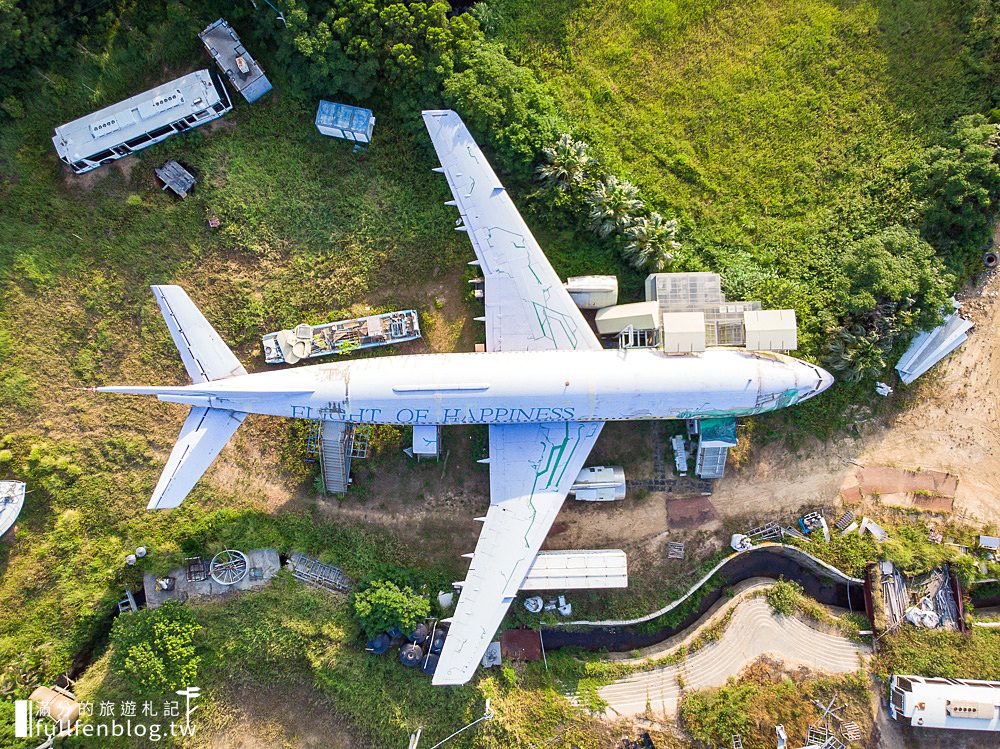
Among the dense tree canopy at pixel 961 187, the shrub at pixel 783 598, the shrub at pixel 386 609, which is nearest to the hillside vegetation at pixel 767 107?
the dense tree canopy at pixel 961 187

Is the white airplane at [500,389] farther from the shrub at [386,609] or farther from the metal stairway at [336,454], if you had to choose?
the metal stairway at [336,454]

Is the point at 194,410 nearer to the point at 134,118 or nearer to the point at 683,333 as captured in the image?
the point at 134,118

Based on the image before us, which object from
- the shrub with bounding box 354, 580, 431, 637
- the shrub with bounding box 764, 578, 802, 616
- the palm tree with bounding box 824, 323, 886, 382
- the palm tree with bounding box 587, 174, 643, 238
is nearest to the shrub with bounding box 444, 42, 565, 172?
the palm tree with bounding box 587, 174, 643, 238

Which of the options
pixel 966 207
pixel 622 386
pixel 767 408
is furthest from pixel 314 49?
pixel 966 207

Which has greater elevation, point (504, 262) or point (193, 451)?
point (504, 262)

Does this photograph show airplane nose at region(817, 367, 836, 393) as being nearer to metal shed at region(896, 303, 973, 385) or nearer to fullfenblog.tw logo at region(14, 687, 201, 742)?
metal shed at region(896, 303, 973, 385)

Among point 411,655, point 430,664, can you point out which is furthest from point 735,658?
point 411,655

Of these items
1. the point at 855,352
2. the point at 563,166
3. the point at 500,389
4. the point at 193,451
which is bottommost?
the point at 193,451
